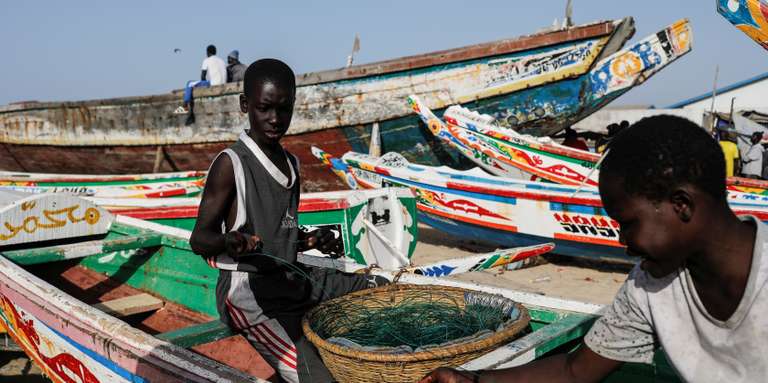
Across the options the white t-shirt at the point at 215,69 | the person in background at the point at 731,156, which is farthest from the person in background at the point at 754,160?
the white t-shirt at the point at 215,69

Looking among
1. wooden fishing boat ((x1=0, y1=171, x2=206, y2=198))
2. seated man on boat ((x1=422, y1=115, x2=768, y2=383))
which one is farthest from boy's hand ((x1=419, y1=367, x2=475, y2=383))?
wooden fishing boat ((x1=0, y1=171, x2=206, y2=198))

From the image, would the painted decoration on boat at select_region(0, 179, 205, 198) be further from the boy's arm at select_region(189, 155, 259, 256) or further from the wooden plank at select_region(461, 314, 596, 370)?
the wooden plank at select_region(461, 314, 596, 370)

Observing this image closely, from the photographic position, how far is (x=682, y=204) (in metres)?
1.28

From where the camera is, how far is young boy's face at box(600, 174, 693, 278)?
1.30 m

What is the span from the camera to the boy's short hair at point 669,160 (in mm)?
1263

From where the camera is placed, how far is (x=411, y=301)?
2609 mm

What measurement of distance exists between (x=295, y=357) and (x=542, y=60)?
8.10m

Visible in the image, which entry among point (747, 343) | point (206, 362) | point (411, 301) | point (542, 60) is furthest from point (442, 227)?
point (747, 343)

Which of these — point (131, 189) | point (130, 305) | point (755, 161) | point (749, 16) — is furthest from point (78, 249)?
point (755, 161)

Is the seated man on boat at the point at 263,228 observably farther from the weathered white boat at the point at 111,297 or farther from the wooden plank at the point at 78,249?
the wooden plank at the point at 78,249

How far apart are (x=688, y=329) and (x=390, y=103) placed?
8905 mm

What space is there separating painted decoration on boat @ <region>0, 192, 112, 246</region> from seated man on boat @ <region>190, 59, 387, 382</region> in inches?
103

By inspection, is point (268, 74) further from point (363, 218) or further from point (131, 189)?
A: point (131, 189)

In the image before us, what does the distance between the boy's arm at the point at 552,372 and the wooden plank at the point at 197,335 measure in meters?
1.25
